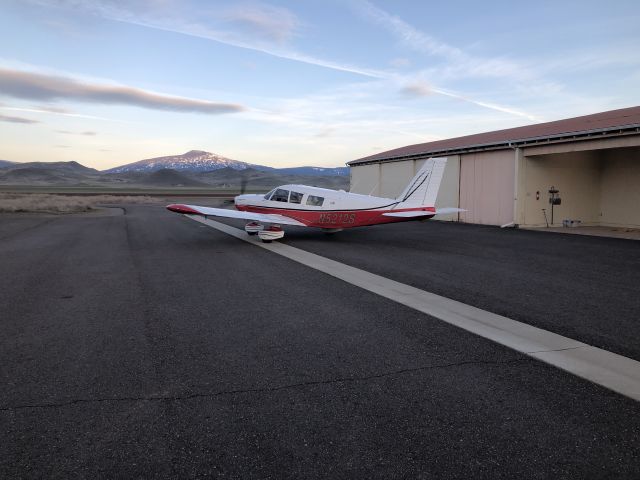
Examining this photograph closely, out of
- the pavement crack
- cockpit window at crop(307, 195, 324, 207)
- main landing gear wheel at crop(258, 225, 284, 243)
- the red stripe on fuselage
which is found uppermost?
cockpit window at crop(307, 195, 324, 207)

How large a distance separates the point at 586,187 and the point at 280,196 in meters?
18.3

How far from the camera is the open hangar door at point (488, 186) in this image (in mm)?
23578

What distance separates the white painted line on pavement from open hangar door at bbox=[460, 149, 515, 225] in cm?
1648

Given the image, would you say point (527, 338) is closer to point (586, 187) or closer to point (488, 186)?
point (488, 186)

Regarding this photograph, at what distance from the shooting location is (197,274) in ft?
35.3

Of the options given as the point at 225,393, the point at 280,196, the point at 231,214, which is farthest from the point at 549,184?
the point at 225,393

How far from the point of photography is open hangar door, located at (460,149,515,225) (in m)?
23.6

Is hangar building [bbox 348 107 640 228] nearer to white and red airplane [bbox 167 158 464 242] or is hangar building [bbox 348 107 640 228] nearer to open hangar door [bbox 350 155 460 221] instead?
open hangar door [bbox 350 155 460 221]

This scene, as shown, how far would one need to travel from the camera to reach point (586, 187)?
80.7 ft

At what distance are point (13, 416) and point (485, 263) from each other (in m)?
11.3

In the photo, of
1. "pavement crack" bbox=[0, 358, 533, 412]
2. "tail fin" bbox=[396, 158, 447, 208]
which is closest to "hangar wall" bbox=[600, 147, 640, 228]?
"tail fin" bbox=[396, 158, 447, 208]

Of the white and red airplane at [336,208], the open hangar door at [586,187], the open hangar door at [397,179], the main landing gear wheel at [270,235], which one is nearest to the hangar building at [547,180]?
the open hangar door at [586,187]

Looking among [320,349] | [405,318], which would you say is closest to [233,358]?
[320,349]

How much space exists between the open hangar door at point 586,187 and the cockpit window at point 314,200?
12.3 meters
